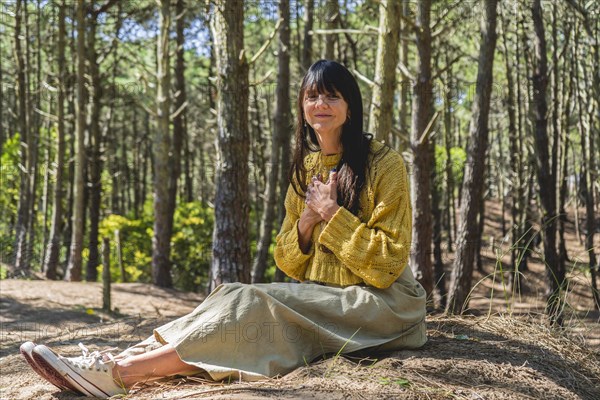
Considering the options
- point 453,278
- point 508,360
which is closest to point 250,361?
point 508,360

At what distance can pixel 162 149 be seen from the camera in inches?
505

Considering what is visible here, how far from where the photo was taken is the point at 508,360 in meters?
3.52

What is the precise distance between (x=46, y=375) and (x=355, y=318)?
153 centimetres

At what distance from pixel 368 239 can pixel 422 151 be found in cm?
647

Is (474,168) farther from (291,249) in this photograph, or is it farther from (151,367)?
(151,367)

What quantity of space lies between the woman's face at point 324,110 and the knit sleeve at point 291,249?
49 cm

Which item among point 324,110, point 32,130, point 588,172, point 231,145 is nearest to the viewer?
point 324,110

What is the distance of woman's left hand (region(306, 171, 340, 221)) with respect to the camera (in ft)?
11.2

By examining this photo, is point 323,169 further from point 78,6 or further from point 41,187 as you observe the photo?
point 41,187

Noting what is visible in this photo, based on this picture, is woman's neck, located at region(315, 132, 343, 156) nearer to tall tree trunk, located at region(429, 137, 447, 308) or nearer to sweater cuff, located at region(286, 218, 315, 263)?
sweater cuff, located at region(286, 218, 315, 263)

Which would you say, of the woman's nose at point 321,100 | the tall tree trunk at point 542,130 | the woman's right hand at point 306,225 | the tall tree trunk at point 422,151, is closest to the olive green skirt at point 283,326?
the woman's right hand at point 306,225

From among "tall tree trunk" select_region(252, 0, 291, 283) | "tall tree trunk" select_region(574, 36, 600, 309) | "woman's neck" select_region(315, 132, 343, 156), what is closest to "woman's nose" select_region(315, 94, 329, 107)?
"woman's neck" select_region(315, 132, 343, 156)

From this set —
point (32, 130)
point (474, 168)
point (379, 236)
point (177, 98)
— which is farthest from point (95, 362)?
point (32, 130)

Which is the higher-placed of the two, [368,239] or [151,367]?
[368,239]
